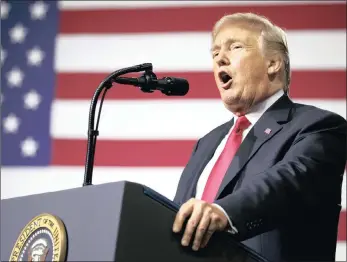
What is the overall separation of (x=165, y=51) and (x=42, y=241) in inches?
95.7

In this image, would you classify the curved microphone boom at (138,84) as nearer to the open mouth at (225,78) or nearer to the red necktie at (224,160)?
the red necktie at (224,160)

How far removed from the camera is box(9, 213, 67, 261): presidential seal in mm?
1099

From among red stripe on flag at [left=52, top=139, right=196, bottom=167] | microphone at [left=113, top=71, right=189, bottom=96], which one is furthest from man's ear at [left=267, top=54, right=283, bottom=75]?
red stripe on flag at [left=52, top=139, right=196, bottom=167]

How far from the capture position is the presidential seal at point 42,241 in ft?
3.60

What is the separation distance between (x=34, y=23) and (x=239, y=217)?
2.68 meters

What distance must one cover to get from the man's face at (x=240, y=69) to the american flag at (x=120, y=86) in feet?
4.14

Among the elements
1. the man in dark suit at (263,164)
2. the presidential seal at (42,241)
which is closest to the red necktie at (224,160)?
the man in dark suit at (263,164)

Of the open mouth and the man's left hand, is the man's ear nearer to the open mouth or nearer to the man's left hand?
the open mouth

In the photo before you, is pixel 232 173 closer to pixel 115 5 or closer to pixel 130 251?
pixel 130 251

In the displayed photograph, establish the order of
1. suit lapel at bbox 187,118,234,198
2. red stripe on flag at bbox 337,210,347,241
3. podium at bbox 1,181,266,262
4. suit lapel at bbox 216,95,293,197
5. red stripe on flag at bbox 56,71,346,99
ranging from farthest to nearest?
red stripe on flag at bbox 56,71,346,99
red stripe on flag at bbox 337,210,347,241
suit lapel at bbox 187,118,234,198
suit lapel at bbox 216,95,293,197
podium at bbox 1,181,266,262

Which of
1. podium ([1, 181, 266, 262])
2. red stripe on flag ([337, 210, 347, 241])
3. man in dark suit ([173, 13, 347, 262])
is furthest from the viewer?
red stripe on flag ([337, 210, 347, 241])

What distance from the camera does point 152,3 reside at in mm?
3584

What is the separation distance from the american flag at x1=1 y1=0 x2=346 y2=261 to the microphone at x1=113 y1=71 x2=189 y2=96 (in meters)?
1.73

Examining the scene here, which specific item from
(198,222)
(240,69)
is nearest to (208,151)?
(240,69)
